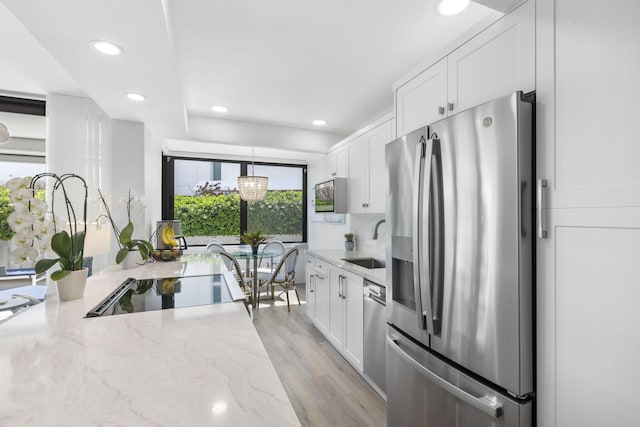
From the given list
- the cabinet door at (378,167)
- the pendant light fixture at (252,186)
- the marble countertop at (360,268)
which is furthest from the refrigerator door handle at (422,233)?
the pendant light fixture at (252,186)

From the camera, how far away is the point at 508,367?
1.13 metres

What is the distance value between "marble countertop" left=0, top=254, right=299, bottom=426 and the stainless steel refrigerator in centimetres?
88

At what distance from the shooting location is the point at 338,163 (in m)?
3.75

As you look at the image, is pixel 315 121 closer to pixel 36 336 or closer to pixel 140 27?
pixel 140 27

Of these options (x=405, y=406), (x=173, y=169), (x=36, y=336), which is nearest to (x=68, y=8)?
(x=36, y=336)

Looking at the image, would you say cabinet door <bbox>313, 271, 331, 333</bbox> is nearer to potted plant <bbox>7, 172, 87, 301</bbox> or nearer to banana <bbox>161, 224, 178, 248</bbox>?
banana <bbox>161, 224, 178, 248</bbox>

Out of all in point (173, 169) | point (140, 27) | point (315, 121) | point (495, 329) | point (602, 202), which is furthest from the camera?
point (173, 169)

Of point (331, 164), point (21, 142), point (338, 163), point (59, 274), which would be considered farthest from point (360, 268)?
point (21, 142)

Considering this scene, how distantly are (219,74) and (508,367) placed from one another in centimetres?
257

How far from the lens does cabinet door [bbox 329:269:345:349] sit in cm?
286

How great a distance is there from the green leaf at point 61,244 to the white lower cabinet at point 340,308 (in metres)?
1.89

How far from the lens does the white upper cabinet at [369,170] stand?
9.05 feet

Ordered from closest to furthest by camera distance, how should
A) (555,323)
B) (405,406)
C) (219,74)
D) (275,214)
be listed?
(555,323), (405,406), (219,74), (275,214)

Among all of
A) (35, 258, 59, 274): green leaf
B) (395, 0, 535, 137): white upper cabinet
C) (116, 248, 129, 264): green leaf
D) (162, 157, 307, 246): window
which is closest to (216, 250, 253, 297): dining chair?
(162, 157, 307, 246): window
